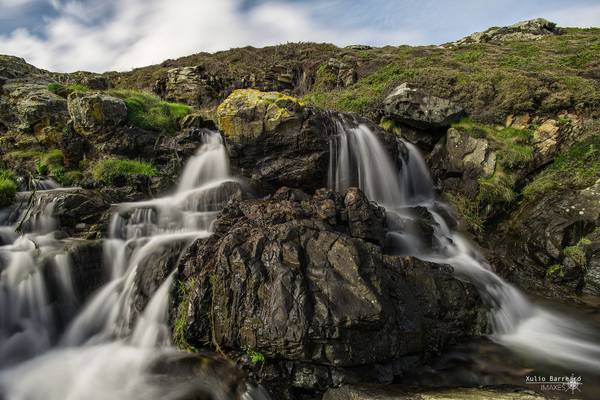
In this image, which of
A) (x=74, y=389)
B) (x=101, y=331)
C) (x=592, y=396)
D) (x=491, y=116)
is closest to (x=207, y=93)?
(x=491, y=116)

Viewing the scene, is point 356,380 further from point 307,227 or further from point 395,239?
point 395,239

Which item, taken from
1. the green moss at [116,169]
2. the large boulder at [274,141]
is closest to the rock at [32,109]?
the green moss at [116,169]

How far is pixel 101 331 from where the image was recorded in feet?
20.2

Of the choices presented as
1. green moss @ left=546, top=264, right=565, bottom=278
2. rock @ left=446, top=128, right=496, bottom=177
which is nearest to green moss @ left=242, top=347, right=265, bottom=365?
green moss @ left=546, top=264, right=565, bottom=278

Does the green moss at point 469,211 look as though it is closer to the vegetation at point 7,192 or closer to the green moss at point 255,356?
the green moss at point 255,356

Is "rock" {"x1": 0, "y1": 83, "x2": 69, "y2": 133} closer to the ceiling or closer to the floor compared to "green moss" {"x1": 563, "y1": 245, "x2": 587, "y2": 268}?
closer to the ceiling

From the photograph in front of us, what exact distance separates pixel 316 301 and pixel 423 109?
9767mm

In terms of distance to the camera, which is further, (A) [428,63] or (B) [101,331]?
(A) [428,63]

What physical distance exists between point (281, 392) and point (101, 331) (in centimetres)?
402

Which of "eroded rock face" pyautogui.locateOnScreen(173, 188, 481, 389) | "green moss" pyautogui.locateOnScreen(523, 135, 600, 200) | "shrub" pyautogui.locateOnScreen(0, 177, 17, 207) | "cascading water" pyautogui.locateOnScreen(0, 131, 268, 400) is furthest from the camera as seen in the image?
"green moss" pyautogui.locateOnScreen(523, 135, 600, 200)

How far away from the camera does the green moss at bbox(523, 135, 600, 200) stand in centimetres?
907

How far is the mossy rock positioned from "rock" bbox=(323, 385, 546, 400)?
706 centimetres

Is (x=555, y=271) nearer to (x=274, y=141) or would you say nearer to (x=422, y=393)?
(x=422, y=393)

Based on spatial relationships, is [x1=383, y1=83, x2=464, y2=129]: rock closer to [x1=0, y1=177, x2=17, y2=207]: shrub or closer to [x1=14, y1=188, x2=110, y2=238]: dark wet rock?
[x1=14, y1=188, x2=110, y2=238]: dark wet rock
